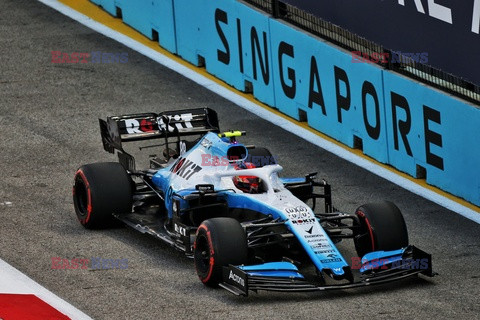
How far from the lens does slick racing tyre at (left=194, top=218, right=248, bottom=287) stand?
41.8 feet

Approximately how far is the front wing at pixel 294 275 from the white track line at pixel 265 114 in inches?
105

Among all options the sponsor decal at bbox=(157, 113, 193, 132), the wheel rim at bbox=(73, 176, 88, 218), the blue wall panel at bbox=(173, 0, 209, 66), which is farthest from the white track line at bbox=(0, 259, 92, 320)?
the blue wall panel at bbox=(173, 0, 209, 66)

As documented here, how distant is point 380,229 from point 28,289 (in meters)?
3.50

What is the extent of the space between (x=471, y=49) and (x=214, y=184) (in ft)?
11.3

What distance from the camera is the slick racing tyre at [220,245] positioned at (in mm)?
12742

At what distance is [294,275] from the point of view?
12.6 m

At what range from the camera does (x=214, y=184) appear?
14.1 m

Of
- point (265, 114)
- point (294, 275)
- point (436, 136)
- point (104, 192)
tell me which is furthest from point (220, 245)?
point (265, 114)

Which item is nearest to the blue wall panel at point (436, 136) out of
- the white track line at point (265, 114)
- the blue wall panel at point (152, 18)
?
the white track line at point (265, 114)

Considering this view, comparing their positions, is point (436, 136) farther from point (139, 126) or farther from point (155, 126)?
point (139, 126)

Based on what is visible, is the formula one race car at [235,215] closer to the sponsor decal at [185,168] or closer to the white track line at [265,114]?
the sponsor decal at [185,168]

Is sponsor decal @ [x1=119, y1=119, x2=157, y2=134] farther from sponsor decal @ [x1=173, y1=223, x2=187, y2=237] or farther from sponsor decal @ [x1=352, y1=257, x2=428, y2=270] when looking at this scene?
sponsor decal @ [x1=352, y1=257, x2=428, y2=270]

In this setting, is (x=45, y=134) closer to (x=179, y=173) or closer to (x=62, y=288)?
(x=179, y=173)

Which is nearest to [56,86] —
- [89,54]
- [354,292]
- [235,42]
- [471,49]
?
[89,54]
